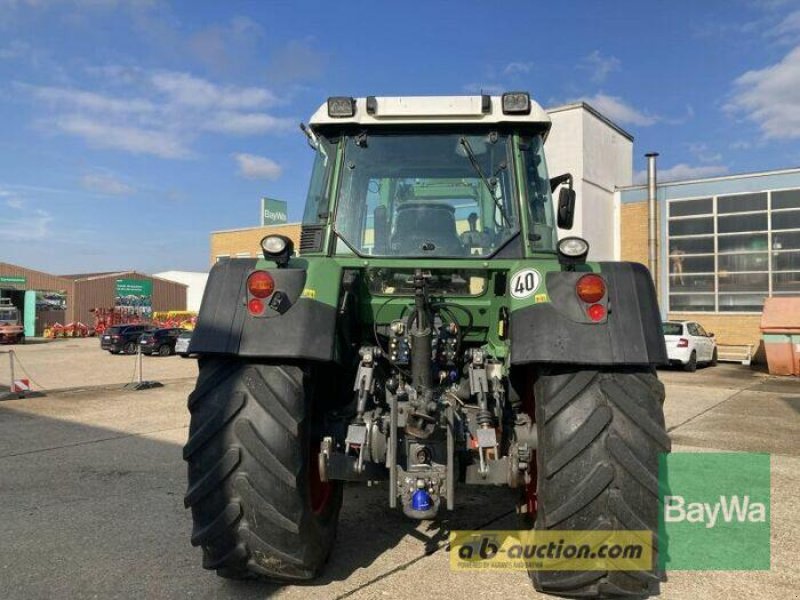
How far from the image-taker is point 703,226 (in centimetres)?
2388

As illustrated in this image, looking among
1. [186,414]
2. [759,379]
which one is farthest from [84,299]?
[759,379]

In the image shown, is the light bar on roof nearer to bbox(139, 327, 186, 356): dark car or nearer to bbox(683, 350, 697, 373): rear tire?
bbox(683, 350, 697, 373): rear tire

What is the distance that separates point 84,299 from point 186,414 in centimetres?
4198

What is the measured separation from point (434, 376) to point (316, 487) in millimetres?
970

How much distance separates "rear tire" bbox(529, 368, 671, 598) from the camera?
3066 mm

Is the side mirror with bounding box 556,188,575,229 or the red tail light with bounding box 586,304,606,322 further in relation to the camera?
the side mirror with bounding box 556,188,575,229

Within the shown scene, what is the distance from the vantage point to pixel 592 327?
3.21m

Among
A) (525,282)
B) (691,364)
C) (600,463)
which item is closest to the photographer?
(600,463)

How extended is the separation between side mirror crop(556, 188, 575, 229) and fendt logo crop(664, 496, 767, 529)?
96.6 inches

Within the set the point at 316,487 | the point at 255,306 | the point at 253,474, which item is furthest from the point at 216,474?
the point at 255,306

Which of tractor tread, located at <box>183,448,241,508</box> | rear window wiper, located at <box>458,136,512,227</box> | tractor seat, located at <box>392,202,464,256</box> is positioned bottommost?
tractor tread, located at <box>183,448,241,508</box>

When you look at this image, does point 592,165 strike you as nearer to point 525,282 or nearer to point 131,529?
point 525,282

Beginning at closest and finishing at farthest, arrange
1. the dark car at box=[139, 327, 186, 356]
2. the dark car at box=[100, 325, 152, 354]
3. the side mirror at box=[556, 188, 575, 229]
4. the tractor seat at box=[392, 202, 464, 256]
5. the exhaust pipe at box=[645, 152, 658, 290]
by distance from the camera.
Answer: the tractor seat at box=[392, 202, 464, 256] < the side mirror at box=[556, 188, 575, 229] < the exhaust pipe at box=[645, 152, 658, 290] < the dark car at box=[139, 327, 186, 356] < the dark car at box=[100, 325, 152, 354]

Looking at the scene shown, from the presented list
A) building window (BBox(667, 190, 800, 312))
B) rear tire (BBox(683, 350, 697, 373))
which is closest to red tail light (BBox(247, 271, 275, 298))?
rear tire (BBox(683, 350, 697, 373))
